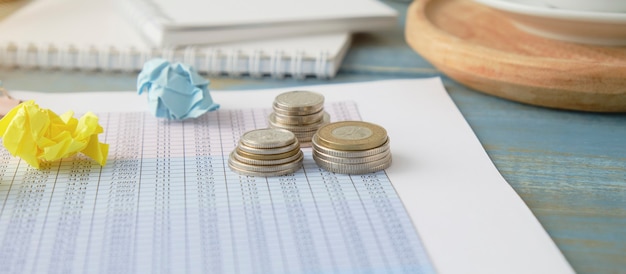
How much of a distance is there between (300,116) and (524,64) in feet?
0.83

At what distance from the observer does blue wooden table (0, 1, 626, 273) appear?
26.1 inches

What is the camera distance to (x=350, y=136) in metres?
0.77

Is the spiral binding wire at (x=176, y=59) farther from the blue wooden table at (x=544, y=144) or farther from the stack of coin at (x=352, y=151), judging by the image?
the stack of coin at (x=352, y=151)

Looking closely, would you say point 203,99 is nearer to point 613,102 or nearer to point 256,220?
point 256,220

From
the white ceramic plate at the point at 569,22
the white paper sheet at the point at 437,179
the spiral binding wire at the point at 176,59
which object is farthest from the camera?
the spiral binding wire at the point at 176,59

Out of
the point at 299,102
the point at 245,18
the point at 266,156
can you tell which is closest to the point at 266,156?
the point at 266,156

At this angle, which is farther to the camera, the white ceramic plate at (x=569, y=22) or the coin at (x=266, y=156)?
the white ceramic plate at (x=569, y=22)

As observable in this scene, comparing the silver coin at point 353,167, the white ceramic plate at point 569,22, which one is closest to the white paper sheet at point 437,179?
the silver coin at point 353,167

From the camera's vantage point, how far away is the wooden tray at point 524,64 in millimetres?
878

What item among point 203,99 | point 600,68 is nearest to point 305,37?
point 203,99

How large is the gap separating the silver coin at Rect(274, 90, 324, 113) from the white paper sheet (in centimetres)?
7

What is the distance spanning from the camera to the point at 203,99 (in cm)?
90

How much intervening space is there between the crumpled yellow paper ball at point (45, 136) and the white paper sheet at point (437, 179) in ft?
0.12

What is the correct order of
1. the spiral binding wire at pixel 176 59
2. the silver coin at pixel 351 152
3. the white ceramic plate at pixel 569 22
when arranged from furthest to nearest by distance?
1. the spiral binding wire at pixel 176 59
2. the white ceramic plate at pixel 569 22
3. the silver coin at pixel 351 152
